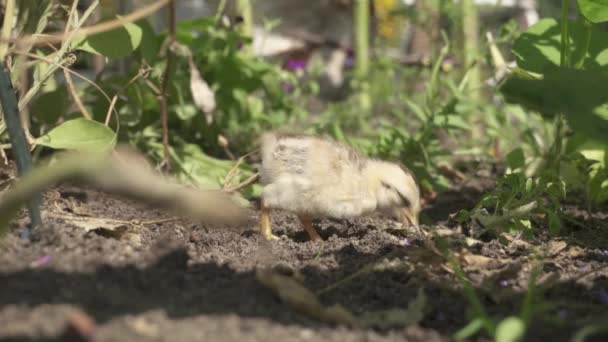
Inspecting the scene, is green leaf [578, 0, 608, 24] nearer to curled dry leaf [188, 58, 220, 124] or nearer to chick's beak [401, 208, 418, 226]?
chick's beak [401, 208, 418, 226]

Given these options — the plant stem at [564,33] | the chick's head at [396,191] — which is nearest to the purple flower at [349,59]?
the chick's head at [396,191]

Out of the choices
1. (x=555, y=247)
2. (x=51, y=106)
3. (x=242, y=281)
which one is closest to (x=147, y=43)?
(x=51, y=106)

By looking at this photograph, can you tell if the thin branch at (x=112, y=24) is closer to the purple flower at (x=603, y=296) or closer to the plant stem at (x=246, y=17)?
the purple flower at (x=603, y=296)

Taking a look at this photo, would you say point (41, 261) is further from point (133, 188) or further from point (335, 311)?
point (335, 311)

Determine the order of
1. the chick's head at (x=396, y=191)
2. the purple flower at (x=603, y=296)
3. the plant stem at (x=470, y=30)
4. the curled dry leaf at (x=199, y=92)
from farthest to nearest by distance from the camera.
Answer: the plant stem at (x=470, y=30)
the curled dry leaf at (x=199, y=92)
the chick's head at (x=396, y=191)
the purple flower at (x=603, y=296)

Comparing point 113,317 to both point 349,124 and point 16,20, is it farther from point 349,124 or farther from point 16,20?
point 349,124

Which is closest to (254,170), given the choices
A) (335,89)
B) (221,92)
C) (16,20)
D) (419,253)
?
(221,92)

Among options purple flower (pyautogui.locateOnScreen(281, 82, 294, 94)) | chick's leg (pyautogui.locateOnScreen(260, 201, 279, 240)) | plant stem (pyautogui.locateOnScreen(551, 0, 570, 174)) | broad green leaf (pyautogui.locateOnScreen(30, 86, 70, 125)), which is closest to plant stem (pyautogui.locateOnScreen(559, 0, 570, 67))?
plant stem (pyautogui.locateOnScreen(551, 0, 570, 174))
